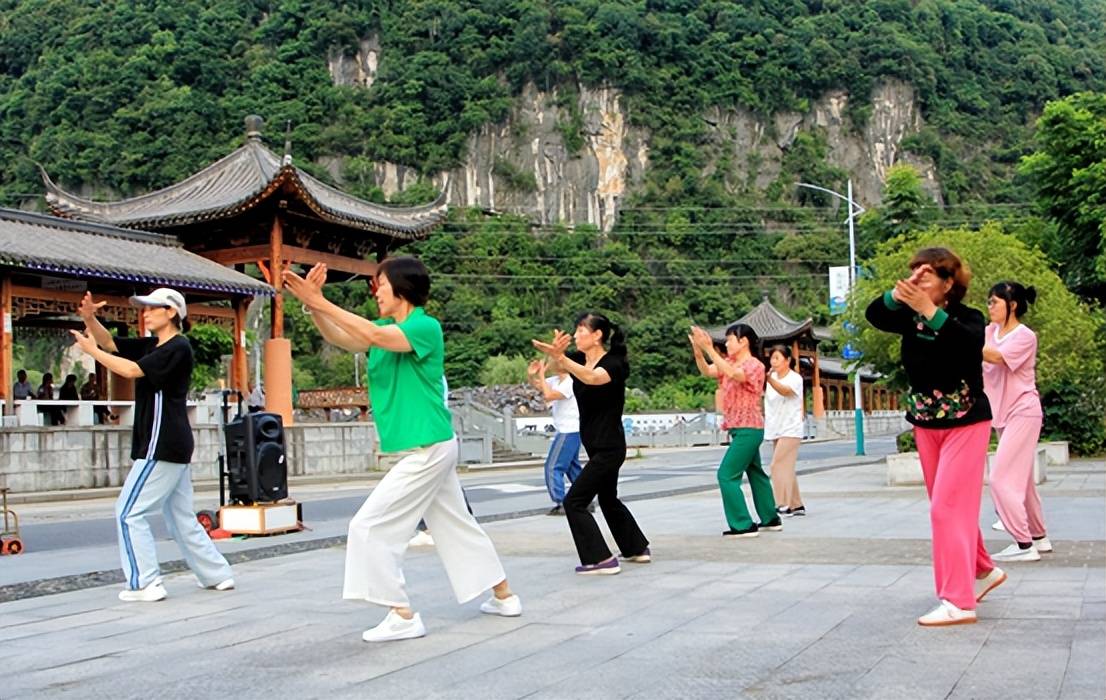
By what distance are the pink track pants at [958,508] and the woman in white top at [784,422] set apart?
485 centimetres

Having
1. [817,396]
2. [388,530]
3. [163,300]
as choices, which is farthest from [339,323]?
[817,396]

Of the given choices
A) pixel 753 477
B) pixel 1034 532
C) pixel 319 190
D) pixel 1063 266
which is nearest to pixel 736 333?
pixel 753 477

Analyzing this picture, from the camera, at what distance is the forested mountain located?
290ft

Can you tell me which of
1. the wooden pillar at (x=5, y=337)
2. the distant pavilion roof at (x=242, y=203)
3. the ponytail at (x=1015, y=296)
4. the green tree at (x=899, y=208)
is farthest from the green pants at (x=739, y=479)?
the green tree at (x=899, y=208)

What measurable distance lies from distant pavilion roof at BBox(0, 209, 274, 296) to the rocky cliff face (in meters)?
74.3

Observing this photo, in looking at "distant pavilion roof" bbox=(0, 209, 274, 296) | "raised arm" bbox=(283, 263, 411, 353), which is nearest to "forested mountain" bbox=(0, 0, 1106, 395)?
"distant pavilion roof" bbox=(0, 209, 274, 296)

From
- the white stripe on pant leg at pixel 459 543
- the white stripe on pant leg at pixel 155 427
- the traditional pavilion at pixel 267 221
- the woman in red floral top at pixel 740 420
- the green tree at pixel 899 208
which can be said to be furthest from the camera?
the green tree at pixel 899 208

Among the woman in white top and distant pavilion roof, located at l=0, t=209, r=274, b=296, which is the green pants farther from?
distant pavilion roof, located at l=0, t=209, r=274, b=296

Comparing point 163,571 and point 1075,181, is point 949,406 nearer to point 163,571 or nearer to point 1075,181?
point 163,571

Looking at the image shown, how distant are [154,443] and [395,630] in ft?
6.39

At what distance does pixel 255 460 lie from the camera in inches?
363

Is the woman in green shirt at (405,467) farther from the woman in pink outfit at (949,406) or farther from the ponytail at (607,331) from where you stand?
the ponytail at (607,331)

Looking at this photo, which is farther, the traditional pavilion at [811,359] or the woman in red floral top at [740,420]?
the traditional pavilion at [811,359]

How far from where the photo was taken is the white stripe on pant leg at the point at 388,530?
481 cm
